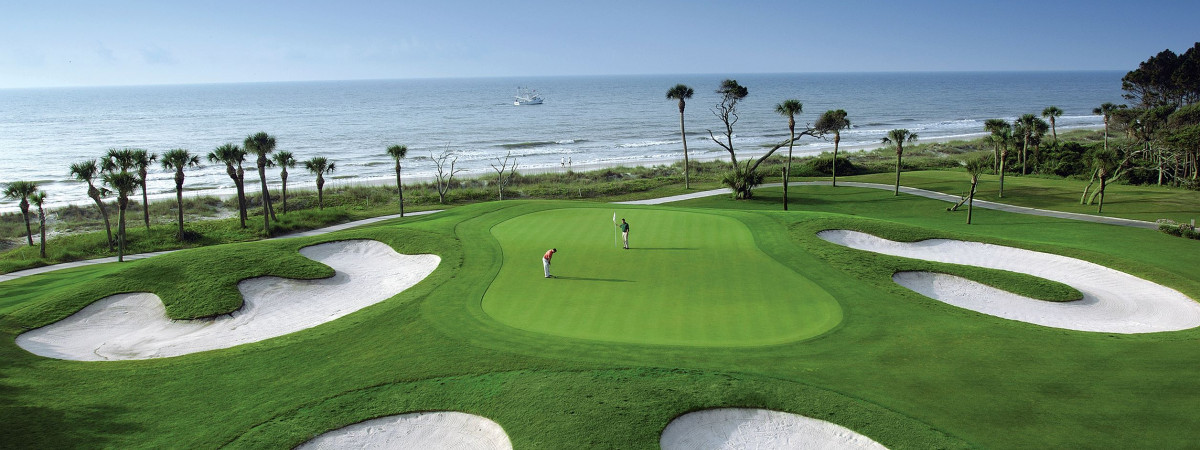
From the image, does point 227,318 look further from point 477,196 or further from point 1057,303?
point 477,196

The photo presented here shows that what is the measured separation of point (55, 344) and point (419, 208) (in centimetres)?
3162

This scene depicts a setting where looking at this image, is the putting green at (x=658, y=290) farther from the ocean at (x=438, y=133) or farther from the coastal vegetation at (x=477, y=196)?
the ocean at (x=438, y=133)

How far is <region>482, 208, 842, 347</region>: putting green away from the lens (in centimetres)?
1473

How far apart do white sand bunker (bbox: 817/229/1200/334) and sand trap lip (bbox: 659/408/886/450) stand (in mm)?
10288

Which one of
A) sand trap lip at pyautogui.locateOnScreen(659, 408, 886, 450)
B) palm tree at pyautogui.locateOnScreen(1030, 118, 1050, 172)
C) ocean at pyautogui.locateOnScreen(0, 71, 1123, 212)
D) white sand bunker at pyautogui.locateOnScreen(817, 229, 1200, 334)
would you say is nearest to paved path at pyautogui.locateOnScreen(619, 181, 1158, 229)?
white sand bunker at pyautogui.locateOnScreen(817, 229, 1200, 334)

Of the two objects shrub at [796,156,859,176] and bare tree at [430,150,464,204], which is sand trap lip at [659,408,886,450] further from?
shrub at [796,156,859,176]

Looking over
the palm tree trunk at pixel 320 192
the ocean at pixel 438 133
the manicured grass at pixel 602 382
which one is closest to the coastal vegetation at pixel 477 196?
the palm tree trunk at pixel 320 192

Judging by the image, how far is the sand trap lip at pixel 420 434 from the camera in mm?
10328

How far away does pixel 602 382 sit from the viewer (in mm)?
11812

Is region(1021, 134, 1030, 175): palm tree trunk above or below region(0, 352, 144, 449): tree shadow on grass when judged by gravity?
above

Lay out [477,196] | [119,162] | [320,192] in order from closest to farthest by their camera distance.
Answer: [119,162] → [320,192] → [477,196]

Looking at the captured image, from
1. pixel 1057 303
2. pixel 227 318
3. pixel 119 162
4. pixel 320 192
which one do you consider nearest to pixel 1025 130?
A: pixel 1057 303

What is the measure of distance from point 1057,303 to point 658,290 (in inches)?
479

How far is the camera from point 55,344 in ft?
50.0
